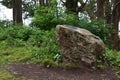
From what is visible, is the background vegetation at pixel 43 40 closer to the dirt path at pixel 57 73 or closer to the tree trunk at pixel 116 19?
the dirt path at pixel 57 73

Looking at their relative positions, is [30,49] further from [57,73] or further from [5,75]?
[5,75]

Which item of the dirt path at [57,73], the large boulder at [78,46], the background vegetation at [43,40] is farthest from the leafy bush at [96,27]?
the dirt path at [57,73]

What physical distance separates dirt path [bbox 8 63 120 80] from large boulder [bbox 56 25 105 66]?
12.0 inches

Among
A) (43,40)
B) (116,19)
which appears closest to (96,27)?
(43,40)

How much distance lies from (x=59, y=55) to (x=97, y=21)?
4336 millimetres

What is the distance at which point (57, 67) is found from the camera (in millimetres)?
7430

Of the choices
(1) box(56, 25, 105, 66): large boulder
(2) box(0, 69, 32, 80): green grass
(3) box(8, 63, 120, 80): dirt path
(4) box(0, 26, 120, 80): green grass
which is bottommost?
(3) box(8, 63, 120, 80): dirt path

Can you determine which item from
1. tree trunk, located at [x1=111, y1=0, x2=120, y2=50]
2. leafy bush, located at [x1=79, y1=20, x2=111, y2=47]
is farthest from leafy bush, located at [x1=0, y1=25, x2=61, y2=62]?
tree trunk, located at [x1=111, y1=0, x2=120, y2=50]

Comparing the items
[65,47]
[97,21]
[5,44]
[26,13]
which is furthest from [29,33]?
[26,13]

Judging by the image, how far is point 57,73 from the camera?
710 cm

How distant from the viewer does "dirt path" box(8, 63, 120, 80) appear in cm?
683

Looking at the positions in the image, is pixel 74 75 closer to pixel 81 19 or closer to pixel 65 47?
pixel 65 47

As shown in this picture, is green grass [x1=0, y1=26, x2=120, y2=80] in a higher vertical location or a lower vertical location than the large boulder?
lower

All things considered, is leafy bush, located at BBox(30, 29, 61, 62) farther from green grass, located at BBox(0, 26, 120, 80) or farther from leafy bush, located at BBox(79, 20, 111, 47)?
leafy bush, located at BBox(79, 20, 111, 47)
